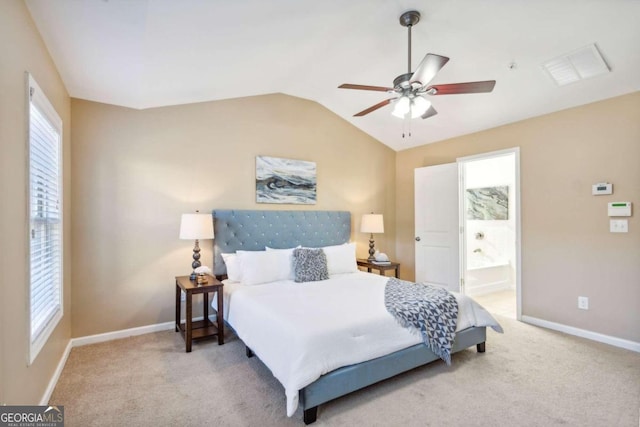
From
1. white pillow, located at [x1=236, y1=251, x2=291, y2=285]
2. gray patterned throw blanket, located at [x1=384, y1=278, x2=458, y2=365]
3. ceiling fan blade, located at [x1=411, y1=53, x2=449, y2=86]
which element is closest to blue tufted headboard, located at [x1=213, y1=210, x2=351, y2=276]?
white pillow, located at [x1=236, y1=251, x2=291, y2=285]

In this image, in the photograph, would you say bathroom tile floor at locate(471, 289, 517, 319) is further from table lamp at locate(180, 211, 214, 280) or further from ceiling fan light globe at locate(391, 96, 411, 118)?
table lamp at locate(180, 211, 214, 280)

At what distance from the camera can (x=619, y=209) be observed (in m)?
3.08

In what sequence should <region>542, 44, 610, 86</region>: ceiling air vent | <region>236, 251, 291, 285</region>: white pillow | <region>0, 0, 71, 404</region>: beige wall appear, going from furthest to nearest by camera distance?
<region>236, 251, 291, 285</region>: white pillow → <region>542, 44, 610, 86</region>: ceiling air vent → <region>0, 0, 71, 404</region>: beige wall

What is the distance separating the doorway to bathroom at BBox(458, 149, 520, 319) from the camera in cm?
533

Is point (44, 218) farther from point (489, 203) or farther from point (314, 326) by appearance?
point (489, 203)

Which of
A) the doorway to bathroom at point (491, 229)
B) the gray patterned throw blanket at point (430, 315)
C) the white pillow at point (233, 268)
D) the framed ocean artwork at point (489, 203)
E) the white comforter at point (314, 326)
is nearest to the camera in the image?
the white comforter at point (314, 326)

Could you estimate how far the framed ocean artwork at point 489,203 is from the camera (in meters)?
5.84

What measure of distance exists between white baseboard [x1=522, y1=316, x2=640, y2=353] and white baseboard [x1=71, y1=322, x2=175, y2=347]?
14.0ft

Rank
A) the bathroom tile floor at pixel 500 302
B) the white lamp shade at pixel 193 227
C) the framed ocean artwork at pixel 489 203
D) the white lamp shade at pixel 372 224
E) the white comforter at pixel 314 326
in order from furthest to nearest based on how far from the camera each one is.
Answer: the framed ocean artwork at pixel 489 203 → the white lamp shade at pixel 372 224 → the bathroom tile floor at pixel 500 302 → the white lamp shade at pixel 193 227 → the white comforter at pixel 314 326

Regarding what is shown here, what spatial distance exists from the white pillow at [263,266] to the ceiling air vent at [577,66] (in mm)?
3286

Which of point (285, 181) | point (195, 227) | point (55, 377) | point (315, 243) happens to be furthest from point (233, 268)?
point (55, 377)

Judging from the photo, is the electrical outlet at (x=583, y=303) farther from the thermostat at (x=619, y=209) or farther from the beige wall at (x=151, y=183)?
the beige wall at (x=151, y=183)

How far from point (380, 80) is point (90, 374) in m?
4.01

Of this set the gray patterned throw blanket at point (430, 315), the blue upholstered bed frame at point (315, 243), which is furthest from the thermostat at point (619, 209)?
the gray patterned throw blanket at point (430, 315)
